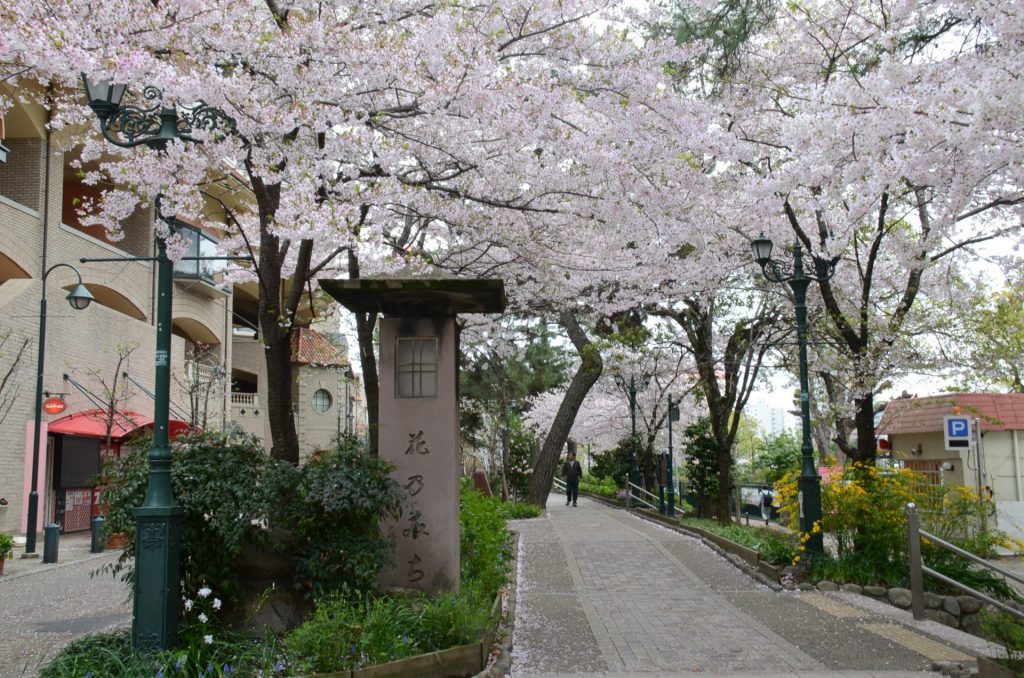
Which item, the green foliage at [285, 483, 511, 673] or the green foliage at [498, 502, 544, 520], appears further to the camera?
the green foliage at [498, 502, 544, 520]

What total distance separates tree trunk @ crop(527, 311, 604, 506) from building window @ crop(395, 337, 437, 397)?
13289 millimetres

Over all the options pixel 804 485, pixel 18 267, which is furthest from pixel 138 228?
pixel 804 485

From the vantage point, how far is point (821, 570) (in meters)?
11.5

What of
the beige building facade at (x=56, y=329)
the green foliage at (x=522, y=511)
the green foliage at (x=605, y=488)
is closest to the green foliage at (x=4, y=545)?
the beige building facade at (x=56, y=329)

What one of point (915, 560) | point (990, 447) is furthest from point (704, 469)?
point (915, 560)

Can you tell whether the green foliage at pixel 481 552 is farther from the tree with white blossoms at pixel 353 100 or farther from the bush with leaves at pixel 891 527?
the bush with leaves at pixel 891 527

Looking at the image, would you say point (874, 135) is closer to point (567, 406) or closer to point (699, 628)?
point (699, 628)

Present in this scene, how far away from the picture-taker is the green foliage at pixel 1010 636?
20.0 feet

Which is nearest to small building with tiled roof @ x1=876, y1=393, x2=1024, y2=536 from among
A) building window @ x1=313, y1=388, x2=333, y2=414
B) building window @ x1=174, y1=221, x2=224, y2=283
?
building window @ x1=174, y1=221, x2=224, y2=283

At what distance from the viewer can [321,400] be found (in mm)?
47906

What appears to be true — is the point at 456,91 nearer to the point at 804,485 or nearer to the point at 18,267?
the point at 804,485

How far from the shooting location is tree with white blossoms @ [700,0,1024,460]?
8.30 meters

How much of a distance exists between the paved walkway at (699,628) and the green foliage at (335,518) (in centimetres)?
161

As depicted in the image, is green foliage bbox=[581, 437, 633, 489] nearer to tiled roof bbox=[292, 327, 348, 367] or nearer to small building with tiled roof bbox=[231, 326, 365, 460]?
small building with tiled roof bbox=[231, 326, 365, 460]
